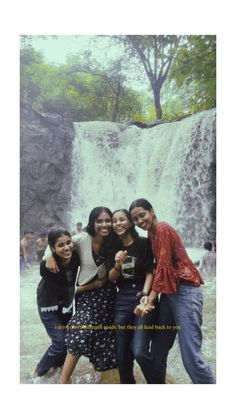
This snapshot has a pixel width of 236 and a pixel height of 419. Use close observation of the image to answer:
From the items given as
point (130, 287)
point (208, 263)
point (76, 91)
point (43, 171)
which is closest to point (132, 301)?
point (130, 287)

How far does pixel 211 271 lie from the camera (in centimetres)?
368

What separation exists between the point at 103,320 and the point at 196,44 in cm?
206

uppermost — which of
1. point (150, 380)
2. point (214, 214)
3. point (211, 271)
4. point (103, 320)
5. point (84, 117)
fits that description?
point (84, 117)

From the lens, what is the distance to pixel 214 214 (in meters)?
3.71

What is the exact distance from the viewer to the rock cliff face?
3.69 meters

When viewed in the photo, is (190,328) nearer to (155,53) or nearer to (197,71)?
(197,71)

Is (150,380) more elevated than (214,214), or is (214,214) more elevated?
(214,214)

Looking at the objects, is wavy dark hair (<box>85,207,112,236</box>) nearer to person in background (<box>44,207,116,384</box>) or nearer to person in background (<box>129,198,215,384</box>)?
person in background (<box>44,207,116,384</box>)

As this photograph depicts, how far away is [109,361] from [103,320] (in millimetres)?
286

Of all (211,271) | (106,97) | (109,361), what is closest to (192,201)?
(211,271)

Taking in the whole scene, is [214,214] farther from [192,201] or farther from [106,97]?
[106,97]

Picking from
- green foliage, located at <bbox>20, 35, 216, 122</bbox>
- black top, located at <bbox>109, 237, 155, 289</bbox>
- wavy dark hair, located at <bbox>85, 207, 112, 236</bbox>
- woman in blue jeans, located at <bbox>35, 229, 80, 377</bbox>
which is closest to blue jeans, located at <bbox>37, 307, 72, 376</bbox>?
woman in blue jeans, located at <bbox>35, 229, 80, 377</bbox>

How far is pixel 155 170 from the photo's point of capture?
12.3 ft

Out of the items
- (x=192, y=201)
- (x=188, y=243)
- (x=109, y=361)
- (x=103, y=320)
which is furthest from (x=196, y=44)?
(x=109, y=361)
